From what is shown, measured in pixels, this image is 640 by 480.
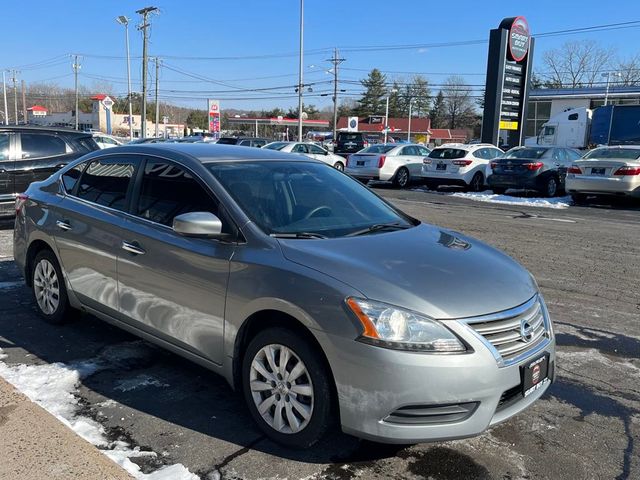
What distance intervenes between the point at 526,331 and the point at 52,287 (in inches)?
154

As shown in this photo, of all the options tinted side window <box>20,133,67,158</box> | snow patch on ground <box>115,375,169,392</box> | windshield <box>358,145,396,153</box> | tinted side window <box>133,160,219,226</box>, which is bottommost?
snow patch on ground <box>115,375,169,392</box>

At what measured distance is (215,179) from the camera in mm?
3725

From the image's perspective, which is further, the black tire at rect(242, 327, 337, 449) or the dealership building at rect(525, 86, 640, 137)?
the dealership building at rect(525, 86, 640, 137)

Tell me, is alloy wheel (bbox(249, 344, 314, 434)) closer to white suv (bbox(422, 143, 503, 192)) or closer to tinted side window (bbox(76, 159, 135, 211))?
tinted side window (bbox(76, 159, 135, 211))

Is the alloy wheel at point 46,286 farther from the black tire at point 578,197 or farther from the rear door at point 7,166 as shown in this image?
the black tire at point 578,197

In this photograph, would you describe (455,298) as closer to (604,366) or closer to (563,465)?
(563,465)

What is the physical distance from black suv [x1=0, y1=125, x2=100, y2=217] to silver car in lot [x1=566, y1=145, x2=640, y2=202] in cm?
1213

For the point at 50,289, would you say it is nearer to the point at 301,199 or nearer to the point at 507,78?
the point at 301,199

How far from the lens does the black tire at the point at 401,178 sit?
2020cm

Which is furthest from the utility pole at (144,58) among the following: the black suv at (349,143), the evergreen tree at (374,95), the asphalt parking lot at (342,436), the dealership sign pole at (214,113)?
the evergreen tree at (374,95)

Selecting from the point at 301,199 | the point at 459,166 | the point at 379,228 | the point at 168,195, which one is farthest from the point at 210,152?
the point at 459,166

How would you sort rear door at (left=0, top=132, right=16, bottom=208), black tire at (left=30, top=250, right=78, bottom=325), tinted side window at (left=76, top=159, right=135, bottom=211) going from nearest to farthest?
tinted side window at (left=76, top=159, right=135, bottom=211) → black tire at (left=30, top=250, right=78, bottom=325) → rear door at (left=0, top=132, right=16, bottom=208)

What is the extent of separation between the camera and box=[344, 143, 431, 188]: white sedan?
781 inches

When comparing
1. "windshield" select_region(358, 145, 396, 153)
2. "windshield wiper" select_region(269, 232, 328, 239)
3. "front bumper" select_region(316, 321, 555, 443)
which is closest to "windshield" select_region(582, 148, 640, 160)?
"windshield" select_region(358, 145, 396, 153)
